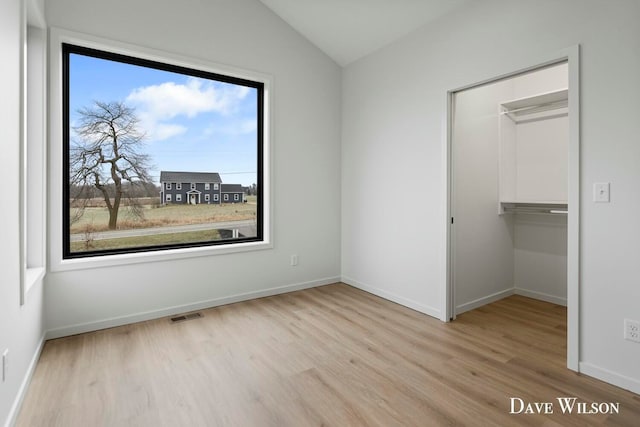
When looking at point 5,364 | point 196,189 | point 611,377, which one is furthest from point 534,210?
point 5,364

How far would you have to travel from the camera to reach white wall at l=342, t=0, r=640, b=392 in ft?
6.73

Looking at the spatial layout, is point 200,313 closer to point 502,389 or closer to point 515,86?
point 502,389

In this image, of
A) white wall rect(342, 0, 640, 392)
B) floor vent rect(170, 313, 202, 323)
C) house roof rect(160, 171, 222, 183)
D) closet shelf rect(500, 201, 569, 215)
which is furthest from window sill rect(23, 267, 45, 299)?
closet shelf rect(500, 201, 569, 215)

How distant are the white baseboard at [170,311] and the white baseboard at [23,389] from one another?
251mm

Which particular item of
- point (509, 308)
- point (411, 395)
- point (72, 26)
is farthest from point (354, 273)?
point (72, 26)

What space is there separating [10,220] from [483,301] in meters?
3.88

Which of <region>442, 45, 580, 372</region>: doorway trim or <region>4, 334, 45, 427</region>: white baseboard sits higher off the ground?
<region>442, 45, 580, 372</region>: doorway trim

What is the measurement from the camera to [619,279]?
81.7 inches

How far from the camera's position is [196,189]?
3.63m

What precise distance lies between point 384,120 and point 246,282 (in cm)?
234

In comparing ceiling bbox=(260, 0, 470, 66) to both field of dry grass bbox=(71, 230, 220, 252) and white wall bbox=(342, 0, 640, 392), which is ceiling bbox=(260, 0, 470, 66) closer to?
white wall bbox=(342, 0, 640, 392)

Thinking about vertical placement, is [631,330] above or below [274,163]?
below

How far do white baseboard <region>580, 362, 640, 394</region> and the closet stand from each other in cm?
112

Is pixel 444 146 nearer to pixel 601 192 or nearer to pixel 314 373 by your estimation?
pixel 601 192
